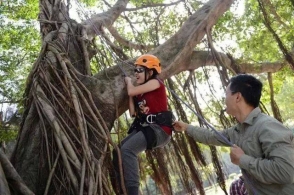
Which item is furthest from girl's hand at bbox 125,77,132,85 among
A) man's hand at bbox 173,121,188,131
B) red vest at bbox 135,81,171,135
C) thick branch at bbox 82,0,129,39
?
thick branch at bbox 82,0,129,39

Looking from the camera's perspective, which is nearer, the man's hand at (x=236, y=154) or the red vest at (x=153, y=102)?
the man's hand at (x=236, y=154)

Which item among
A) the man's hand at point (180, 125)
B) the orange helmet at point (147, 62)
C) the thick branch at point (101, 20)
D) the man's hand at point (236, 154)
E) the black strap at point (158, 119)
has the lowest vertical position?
the man's hand at point (236, 154)

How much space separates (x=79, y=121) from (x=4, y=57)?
12.5ft

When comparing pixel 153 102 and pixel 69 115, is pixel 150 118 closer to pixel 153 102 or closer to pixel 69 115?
pixel 153 102

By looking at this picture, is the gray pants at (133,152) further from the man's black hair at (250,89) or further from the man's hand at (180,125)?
the man's black hair at (250,89)

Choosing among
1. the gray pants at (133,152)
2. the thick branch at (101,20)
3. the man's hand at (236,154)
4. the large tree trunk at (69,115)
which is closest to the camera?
the man's hand at (236,154)

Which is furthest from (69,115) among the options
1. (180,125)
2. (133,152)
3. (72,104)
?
(180,125)

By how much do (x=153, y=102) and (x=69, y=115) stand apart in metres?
0.61

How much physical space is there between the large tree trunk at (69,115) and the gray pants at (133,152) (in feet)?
0.50

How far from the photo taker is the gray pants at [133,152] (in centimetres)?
214

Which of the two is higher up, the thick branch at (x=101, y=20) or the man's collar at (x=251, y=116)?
the thick branch at (x=101, y=20)

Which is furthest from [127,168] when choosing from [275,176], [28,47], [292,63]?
[28,47]

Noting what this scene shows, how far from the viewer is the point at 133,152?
7.27 ft

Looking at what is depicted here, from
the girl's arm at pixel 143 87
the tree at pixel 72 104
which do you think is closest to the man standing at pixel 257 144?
the girl's arm at pixel 143 87
